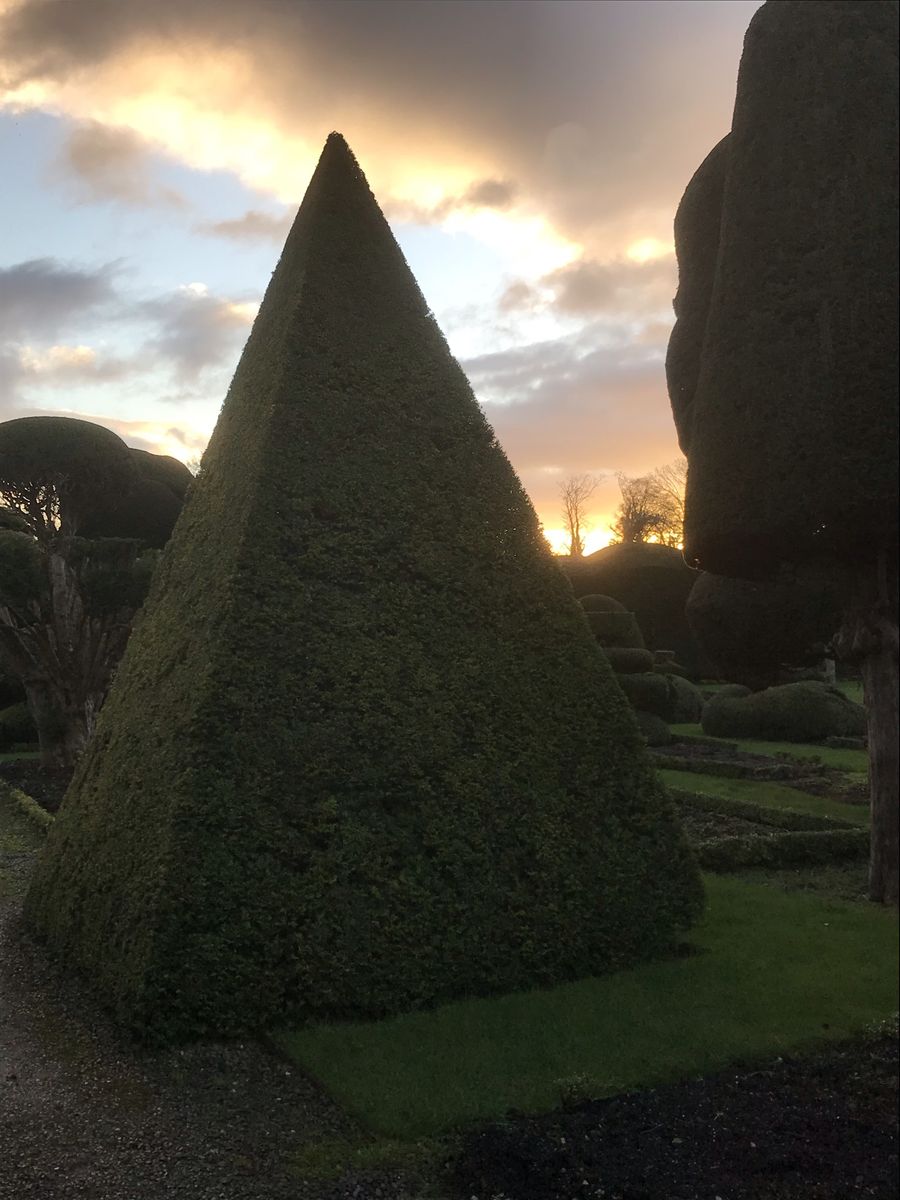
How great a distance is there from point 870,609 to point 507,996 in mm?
3809

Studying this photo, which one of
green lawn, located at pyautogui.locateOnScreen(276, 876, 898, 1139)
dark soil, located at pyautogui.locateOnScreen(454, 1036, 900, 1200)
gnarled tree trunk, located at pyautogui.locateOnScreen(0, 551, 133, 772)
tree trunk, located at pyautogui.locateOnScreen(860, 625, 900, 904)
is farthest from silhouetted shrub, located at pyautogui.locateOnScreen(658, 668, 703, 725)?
dark soil, located at pyautogui.locateOnScreen(454, 1036, 900, 1200)

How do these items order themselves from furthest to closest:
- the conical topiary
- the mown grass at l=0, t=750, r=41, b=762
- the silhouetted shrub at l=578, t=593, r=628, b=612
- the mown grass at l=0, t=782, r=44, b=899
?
the silhouetted shrub at l=578, t=593, r=628, b=612
the mown grass at l=0, t=750, r=41, b=762
the mown grass at l=0, t=782, r=44, b=899
the conical topiary

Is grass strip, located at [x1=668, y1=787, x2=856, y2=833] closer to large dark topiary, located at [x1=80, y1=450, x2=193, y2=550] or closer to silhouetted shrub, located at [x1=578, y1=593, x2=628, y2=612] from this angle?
silhouetted shrub, located at [x1=578, y1=593, x2=628, y2=612]

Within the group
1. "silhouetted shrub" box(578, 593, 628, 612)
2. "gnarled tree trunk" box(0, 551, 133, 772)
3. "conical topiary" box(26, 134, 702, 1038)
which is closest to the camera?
"conical topiary" box(26, 134, 702, 1038)

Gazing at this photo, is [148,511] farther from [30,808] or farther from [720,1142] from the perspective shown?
[720,1142]

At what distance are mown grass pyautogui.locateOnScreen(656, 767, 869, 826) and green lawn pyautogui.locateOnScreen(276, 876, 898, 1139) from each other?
6401 mm

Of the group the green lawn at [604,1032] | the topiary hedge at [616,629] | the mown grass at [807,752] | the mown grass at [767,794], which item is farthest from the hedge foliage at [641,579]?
the green lawn at [604,1032]

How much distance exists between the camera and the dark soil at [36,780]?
45.8 ft

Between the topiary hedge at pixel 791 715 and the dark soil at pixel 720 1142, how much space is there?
1690 centimetres

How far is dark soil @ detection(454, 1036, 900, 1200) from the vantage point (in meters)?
3.67

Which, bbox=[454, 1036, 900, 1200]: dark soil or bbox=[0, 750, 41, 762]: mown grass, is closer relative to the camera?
bbox=[454, 1036, 900, 1200]: dark soil

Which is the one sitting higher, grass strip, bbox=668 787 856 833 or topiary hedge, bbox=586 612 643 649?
topiary hedge, bbox=586 612 643 649

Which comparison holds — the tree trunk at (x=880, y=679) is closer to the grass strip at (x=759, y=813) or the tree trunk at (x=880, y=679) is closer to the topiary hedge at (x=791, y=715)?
the grass strip at (x=759, y=813)

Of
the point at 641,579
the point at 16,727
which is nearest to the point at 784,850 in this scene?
the point at 16,727
